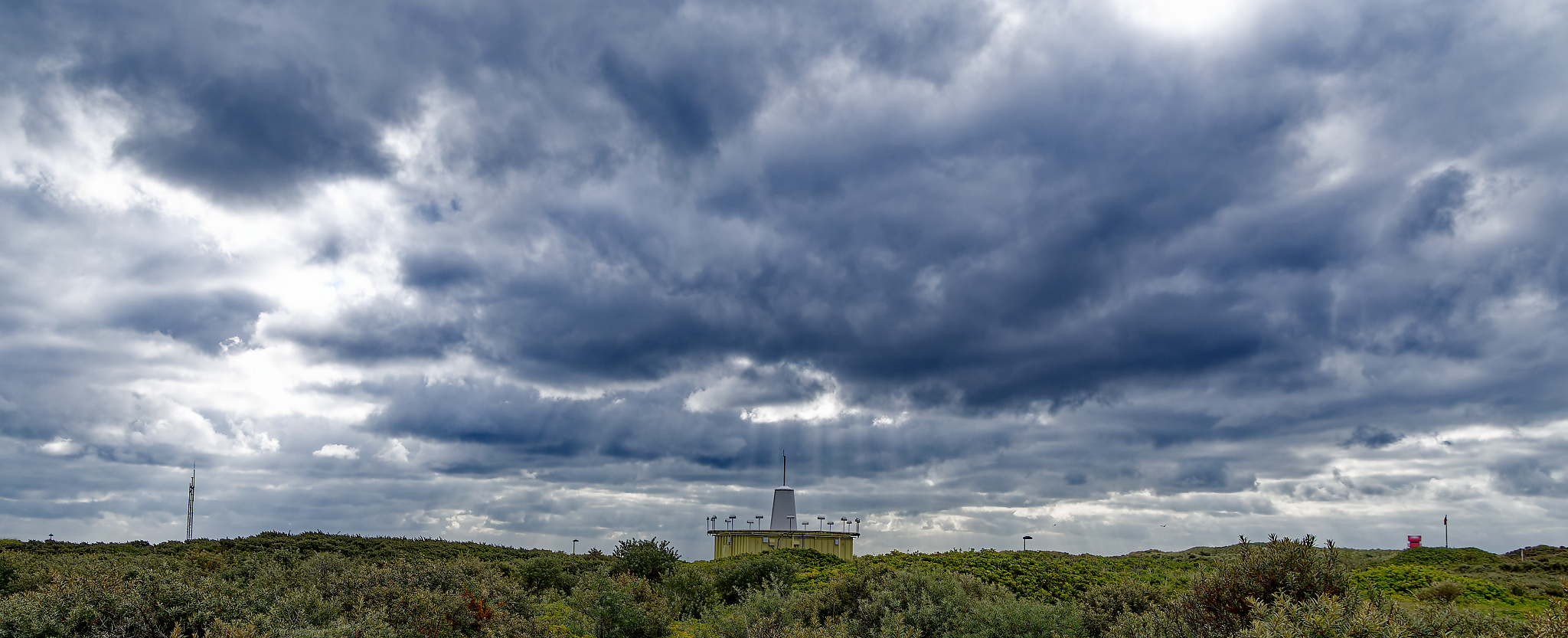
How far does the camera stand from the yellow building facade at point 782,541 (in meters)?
44.0

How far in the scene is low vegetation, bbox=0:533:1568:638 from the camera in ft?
25.9

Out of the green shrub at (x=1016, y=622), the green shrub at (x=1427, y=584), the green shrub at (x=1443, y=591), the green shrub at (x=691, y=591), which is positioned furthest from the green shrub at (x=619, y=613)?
the green shrub at (x=1443, y=591)

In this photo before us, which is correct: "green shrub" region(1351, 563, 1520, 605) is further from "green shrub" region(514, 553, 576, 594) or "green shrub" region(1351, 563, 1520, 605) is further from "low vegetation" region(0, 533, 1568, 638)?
"green shrub" region(514, 553, 576, 594)

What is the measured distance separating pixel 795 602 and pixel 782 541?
104 feet

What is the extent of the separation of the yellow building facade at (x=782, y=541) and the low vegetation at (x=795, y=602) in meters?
20.1

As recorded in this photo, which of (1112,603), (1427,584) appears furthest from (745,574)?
(1427,584)

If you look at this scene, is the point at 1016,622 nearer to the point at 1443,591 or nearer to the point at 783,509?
the point at 1443,591

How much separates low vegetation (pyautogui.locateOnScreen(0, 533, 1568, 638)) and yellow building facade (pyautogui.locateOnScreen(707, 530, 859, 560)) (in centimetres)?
2014

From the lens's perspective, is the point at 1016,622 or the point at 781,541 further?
the point at 781,541

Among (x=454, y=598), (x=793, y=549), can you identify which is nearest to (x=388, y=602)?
(x=454, y=598)

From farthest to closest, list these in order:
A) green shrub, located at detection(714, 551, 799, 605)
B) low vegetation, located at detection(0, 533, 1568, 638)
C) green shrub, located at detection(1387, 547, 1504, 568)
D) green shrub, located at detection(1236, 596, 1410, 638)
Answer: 1. green shrub, located at detection(1387, 547, 1504, 568)
2. green shrub, located at detection(714, 551, 799, 605)
3. low vegetation, located at detection(0, 533, 1568, 638)
4. green shrub, located at detection(1236, 596, 1410, 638)

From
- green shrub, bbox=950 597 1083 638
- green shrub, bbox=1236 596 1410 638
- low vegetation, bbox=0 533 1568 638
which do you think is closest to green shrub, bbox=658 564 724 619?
low vegetation, bbox=0 533 1568 638

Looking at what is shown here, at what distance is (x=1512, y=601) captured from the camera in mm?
19812

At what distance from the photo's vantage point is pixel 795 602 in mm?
13430
